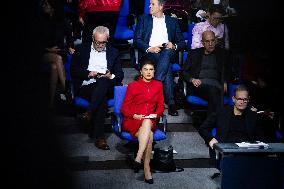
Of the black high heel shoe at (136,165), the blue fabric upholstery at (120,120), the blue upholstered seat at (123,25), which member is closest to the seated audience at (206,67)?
the blue fabric upholstery at (120,120)

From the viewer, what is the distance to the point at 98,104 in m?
6.02

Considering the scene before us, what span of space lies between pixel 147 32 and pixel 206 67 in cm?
98

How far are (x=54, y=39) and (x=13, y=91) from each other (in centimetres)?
96

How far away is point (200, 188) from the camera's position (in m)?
5.06

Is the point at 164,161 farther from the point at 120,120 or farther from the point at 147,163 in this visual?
the point at 120,120

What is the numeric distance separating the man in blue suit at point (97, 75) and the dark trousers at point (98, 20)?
23.7 inches

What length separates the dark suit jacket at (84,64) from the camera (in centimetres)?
638

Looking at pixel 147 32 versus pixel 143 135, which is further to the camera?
pixel 147 32

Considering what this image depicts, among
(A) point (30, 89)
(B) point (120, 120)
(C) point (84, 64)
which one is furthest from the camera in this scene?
(A) point (30, 89)

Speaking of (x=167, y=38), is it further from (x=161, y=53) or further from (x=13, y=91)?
(x=13, y=91)

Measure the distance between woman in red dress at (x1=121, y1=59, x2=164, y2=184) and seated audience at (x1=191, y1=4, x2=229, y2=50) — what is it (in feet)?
5.27

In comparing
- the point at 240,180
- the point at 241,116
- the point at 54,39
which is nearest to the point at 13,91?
the point at 54,39

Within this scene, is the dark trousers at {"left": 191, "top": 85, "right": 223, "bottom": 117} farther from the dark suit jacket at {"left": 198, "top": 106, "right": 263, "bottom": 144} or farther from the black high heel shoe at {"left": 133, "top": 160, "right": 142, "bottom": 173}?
the black high heel shoe at {"left": 133, "top": 160, "right": 142, "bottom": 173}

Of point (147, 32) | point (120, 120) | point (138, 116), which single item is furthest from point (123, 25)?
point (138, 116)
